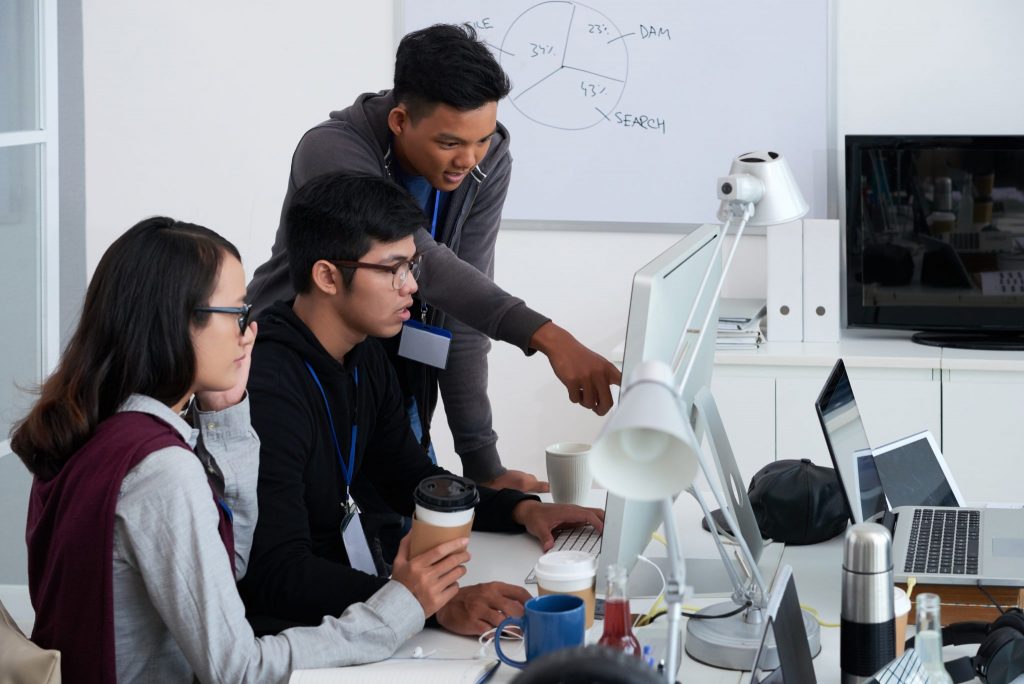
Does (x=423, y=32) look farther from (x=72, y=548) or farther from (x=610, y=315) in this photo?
(x=610, y=315)

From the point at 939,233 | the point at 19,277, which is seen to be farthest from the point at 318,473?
the point at 939,233

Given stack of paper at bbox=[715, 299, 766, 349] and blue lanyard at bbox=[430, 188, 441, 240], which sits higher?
blue lanyard at bbox=[430, 188, 441, 240]

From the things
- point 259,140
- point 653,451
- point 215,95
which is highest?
point 215,95

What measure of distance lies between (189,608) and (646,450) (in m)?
0.65

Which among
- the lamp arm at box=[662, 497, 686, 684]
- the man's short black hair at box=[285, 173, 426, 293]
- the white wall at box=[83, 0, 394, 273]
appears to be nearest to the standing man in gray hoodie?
the man's short black hair at box=[285, 173, 426, 293]

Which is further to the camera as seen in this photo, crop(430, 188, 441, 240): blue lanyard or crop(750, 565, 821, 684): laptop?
crop(430, 188, 441, 240): blue lanyard

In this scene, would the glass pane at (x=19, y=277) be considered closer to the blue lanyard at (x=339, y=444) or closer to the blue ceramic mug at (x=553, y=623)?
the blue lanyard at (x=339, y=444)

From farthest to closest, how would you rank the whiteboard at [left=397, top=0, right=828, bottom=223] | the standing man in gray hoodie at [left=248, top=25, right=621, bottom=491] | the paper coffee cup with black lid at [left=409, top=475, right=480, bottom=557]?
the whiteboard at [left=397, top=0, right=828, bottom=223] < the standing man in gray hoodie at [left=248, top=25, right=621, bottom=491] < the paper coffee cup with black lid at [left=409, top=475, right=480, bottom=557]

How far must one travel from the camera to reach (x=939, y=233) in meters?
3.34

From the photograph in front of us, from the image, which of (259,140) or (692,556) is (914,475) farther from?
(259,140)

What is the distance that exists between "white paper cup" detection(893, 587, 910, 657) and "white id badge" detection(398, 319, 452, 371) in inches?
39.7

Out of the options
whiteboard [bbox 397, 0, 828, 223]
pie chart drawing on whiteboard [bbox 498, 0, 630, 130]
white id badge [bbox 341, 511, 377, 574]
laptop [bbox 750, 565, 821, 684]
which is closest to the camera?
laptop [bbox 750, 565, 821, 684]

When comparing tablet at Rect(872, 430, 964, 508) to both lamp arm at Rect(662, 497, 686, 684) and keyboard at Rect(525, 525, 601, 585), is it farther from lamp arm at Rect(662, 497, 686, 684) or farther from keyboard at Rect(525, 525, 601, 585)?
lamp arm at Rect(662, 497, 686, 684)

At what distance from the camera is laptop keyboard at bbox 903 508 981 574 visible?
5.10 feet
